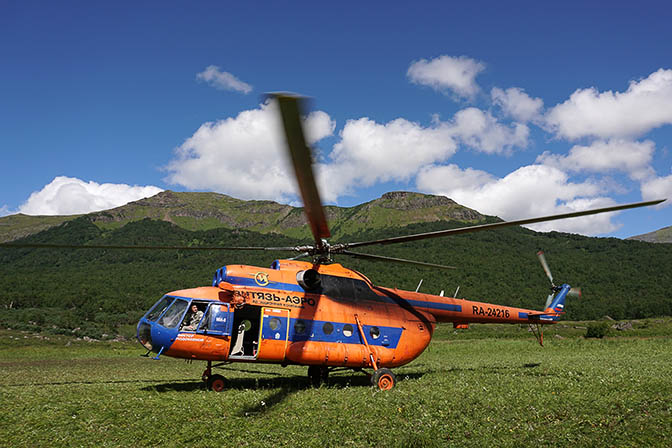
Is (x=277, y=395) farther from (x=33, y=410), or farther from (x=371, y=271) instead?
(x=371, y=271)

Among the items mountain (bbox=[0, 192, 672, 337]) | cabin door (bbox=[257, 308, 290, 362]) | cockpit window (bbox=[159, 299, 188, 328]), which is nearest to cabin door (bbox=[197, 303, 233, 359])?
cockpit window (bbox=[159, 299, 188, 328])

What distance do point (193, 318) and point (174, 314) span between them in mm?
552

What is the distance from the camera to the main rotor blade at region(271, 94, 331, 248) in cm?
564

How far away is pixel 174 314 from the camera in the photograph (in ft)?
40.6

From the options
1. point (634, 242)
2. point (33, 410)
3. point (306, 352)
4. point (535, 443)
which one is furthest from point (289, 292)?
point (634, 242)

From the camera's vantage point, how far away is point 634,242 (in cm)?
18250

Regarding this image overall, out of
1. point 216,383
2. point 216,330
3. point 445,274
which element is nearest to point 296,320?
point 216,330

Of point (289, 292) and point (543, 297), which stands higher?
point (289, 292)

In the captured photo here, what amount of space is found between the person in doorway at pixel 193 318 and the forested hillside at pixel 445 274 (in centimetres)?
6941

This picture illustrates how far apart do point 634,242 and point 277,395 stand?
215 metres

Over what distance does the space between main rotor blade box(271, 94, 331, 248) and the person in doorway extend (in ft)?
16.7

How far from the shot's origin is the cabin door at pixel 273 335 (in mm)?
12727

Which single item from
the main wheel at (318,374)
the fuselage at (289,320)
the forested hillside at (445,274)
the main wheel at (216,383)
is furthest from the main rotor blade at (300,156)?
the forested hillside at (445,274)

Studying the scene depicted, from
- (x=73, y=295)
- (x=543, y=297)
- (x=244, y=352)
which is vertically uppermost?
(x=244, y=352)
